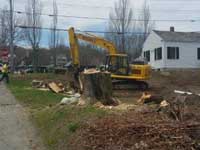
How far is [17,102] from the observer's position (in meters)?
21.1

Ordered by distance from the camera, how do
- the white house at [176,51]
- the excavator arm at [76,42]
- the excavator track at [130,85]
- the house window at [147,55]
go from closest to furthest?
the excavator arm at [76,42] → the excavator track at [130,85] → the white house at [176,51] → the house window at [147,55]

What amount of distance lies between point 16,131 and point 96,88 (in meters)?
4.64

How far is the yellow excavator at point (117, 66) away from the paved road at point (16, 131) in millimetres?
Answer: 14996

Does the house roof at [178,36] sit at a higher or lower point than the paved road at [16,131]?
higher

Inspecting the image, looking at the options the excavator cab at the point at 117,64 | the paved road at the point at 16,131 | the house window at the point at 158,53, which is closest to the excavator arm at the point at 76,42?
the excavator cab at the point at 117,64

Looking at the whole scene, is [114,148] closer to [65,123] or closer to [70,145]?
[70,145]

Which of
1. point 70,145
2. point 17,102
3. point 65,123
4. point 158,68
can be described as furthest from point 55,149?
point 158,68

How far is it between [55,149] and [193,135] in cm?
308

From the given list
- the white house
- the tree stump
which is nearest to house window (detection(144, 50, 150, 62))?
the white house

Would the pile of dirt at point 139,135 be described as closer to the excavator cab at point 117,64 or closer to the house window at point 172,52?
the excavator cab at point 117,64

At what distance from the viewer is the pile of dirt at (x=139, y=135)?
838cm

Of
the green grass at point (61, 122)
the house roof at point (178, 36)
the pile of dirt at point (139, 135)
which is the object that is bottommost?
the green grass at point (61, 122)

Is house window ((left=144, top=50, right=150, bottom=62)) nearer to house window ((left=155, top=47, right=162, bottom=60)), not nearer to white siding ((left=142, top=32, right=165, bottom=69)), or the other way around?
white siding ((left=142, top=32, right=165, bottom=69))

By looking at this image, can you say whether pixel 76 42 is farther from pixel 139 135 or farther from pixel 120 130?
pixel 139 135
